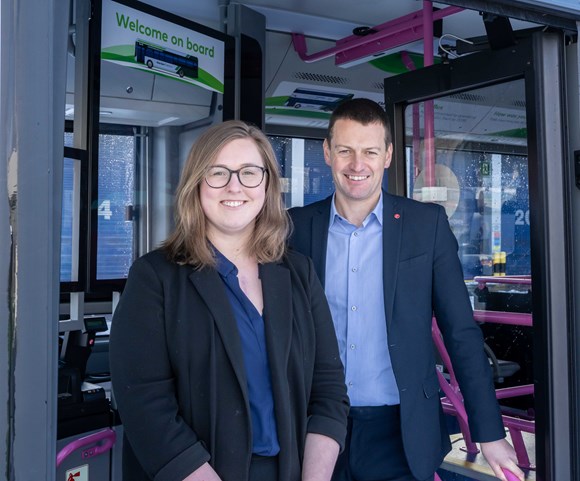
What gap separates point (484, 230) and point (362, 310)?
1451 millimetres

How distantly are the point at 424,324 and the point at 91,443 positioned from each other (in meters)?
1.81

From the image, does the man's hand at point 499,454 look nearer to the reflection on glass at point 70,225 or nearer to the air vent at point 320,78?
the reflection on glass at point 70,225

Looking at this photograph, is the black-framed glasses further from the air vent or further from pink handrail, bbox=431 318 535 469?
the air vent

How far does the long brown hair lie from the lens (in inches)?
63.1

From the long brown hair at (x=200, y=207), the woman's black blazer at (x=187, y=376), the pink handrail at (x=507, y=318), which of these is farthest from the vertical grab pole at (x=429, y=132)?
the woman's black blazer at (x=187, y=376)

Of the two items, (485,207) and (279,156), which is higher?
(279,156)

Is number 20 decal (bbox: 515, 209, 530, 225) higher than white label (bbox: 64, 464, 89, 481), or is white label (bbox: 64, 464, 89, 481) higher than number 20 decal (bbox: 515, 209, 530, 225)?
number 20 decal (bbox: 515, 209, 530, 225)

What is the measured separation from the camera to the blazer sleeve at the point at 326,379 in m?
1.69

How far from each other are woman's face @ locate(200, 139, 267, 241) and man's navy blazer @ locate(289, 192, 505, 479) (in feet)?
2.03

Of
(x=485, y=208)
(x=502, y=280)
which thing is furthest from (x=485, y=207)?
(x=502, y=280)

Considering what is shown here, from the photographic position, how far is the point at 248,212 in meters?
1.62

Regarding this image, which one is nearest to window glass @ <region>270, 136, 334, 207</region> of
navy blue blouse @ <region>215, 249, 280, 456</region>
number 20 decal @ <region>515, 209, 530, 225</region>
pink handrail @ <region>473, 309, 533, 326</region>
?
pink handrail @ <region>473, 309, 533, 326</region>

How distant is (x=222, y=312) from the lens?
1.54 metres

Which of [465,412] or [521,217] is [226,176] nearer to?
[521,217]
